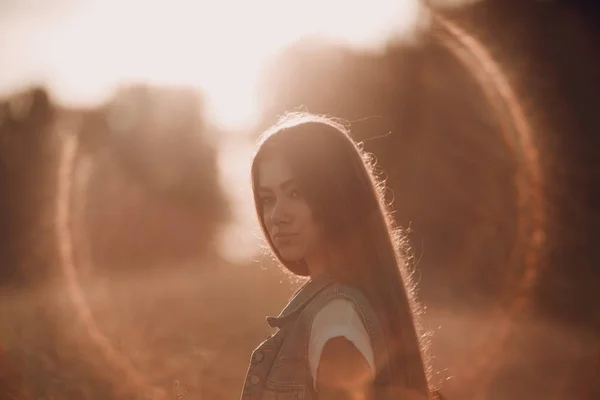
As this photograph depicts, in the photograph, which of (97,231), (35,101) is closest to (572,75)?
(97,231)

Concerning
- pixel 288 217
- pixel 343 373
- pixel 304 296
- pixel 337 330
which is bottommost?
pixel 343 373

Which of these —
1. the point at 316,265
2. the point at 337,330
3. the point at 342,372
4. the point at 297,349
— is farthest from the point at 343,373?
the point at 316,265

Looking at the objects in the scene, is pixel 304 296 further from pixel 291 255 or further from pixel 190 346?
pixel 190 346

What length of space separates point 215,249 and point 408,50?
8.46m

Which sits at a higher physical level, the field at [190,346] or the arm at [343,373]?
the field at [190,346]

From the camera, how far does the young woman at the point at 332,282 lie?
271 cm

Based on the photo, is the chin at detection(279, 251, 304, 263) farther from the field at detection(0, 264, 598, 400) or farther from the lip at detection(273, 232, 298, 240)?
the field at detection(0, 264, 598, 400)

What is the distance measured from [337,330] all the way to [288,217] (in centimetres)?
53

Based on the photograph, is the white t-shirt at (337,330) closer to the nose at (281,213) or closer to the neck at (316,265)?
the neck at (316,265)

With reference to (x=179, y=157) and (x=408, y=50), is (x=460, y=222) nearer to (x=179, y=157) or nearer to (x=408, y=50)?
(x=408, y=50)

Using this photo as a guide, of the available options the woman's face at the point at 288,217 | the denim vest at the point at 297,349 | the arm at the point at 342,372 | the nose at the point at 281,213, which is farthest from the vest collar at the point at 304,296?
the arm at the point at 342,372

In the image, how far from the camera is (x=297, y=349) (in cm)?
284

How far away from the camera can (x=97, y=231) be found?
16500 millimetres

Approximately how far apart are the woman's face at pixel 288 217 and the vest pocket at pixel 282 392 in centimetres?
47
